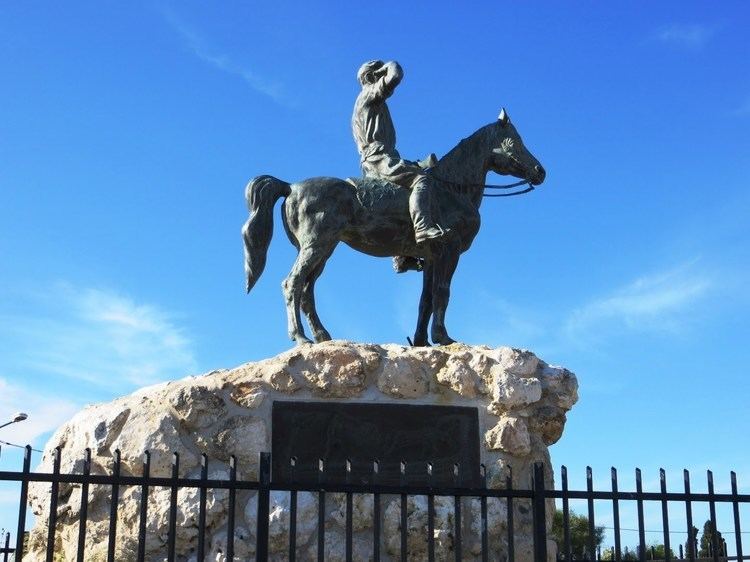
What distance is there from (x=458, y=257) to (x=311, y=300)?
1325mm

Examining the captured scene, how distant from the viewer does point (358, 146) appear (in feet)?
29.7

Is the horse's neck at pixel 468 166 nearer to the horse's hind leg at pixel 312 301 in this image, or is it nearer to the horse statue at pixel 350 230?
the horse statue at pixel 350 230

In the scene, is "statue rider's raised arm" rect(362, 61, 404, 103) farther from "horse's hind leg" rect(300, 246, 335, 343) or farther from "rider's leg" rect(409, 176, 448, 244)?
"horse's hind leg" rect(300, 246, 335, 343)

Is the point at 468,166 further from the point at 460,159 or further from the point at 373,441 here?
the point at 373,441

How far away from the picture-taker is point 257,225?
8.34m

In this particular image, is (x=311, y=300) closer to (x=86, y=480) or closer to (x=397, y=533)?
(x=397, y=533)

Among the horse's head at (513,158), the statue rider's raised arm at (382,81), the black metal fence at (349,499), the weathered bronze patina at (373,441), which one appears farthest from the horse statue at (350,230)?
the black metal fence at (349,499)

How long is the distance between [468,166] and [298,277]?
1.94 m

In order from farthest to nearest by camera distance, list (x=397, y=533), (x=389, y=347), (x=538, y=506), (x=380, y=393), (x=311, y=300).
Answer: (x=311, y=300)
(x=389, y=347)
(x=380, y=393)
(x=397, y=533)
(x=538, y=506)

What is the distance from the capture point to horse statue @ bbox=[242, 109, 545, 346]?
8.29 meters

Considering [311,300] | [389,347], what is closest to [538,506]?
[389,347]

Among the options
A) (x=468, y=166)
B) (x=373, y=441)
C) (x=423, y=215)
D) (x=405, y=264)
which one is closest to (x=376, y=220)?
(x=423, y=215)

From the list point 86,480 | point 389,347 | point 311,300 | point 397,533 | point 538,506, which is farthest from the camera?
point 311,300

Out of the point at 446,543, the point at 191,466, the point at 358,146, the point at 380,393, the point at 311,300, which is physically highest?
the point at 358,146
